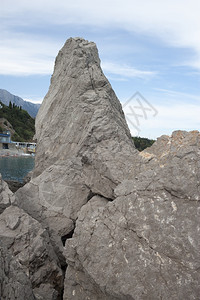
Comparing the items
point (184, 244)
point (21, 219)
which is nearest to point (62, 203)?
point (21, 219)

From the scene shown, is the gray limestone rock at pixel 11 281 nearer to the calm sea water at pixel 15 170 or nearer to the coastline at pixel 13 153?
the calm sea water at pixel 15 170

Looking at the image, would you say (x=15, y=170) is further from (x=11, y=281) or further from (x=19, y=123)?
(x=19, y=123)

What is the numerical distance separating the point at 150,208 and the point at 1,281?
2.91 meters

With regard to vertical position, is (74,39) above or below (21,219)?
above

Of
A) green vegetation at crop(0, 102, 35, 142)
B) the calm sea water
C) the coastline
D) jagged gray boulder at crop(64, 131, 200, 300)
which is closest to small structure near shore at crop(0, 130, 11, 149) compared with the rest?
the coastline

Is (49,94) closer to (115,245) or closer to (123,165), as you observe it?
(123,165)

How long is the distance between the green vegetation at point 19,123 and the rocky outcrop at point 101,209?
100 meters

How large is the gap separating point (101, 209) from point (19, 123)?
12097 cm

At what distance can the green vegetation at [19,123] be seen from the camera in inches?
4578

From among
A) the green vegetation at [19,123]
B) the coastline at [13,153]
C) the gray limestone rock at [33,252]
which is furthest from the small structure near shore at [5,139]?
the gray limestone rock at [33,252]

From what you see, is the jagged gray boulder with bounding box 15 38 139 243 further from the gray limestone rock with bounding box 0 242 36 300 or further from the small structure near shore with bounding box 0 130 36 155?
the small structure near shore with bounding box 0 130 36 155

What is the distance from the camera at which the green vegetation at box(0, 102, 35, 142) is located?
116 m

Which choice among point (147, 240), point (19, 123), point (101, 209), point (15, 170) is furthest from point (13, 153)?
point (147, 240)

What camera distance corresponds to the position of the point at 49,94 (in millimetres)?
17391
